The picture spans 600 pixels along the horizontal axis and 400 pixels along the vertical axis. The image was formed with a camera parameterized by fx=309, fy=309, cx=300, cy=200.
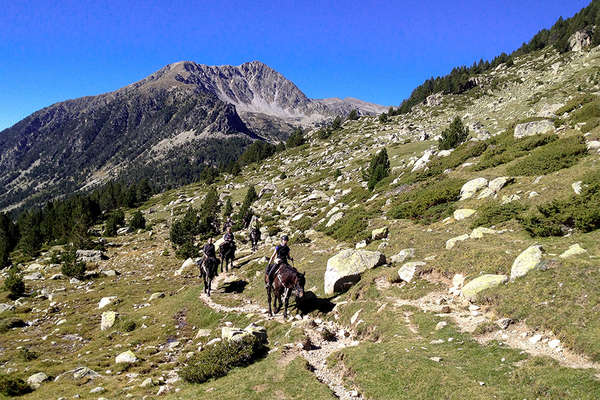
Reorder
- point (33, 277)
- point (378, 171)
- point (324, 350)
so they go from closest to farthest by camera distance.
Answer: point (324, 350) < point (33, 277) < point (378, 171)

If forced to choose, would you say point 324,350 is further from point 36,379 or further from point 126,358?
point 36,379

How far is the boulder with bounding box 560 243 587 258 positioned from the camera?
1070 centimetres

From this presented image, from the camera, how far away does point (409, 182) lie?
31.4m

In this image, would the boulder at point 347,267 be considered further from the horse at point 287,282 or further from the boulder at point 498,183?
the boulder at point 498,183

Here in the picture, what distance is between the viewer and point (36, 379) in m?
10.9

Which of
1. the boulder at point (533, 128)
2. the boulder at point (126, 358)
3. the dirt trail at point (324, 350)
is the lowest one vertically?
the dirt trail at point (324, 350)

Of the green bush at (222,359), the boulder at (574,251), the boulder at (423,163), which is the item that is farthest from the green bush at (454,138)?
the green bush at (222,359)

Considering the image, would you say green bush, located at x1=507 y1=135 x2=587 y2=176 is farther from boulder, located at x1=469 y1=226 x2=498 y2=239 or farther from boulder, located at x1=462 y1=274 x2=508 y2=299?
boulder, located at x1=462 y1=274 x2=508 y2=299

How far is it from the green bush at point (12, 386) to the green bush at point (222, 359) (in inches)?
203

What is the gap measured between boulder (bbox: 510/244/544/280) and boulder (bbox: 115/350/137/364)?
14476 mm

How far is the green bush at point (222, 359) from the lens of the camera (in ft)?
33.4

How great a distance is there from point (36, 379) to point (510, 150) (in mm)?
33026

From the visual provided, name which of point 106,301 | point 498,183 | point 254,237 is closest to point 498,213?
point 498,183

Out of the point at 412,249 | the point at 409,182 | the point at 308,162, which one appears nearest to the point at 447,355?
the point at 412,249
